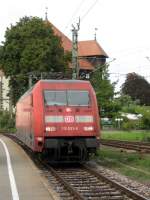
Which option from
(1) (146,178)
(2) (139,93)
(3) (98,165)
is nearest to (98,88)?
(2) (139,93)

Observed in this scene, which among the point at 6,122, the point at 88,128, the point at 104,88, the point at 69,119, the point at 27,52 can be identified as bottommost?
the point at 88,128

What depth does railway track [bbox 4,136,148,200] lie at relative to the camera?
1355 cm

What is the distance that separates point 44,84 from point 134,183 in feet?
23.1

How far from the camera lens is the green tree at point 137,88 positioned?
4348 inches

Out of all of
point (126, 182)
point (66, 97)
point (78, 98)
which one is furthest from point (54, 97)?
point (126, 182)

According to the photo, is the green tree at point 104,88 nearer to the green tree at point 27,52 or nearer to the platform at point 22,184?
the green tree at point 27,52

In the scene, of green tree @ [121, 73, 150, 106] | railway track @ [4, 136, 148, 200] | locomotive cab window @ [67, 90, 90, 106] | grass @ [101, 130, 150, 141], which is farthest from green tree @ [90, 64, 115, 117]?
railway track @ [4, 136, 148, 200]

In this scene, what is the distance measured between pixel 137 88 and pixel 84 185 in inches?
3789

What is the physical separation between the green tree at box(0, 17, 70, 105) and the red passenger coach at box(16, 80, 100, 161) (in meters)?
46.5

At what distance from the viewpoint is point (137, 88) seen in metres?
112

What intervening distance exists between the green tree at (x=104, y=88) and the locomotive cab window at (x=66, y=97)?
52196 millimetres

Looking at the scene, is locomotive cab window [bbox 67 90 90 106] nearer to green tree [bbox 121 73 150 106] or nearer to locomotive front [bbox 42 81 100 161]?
locomotive front [bbox 42 81 100 161]

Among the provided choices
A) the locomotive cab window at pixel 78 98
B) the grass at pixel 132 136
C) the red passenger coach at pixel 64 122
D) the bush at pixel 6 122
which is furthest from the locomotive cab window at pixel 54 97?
the bush at pixel 6 122

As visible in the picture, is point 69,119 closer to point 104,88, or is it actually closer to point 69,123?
point 69,123
